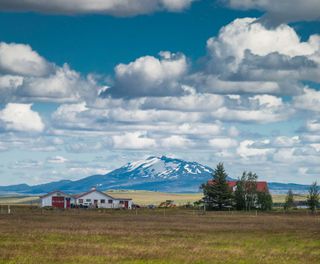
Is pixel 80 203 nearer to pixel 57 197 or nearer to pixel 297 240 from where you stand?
pixel 57 197

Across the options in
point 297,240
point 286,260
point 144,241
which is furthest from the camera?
point 297,240

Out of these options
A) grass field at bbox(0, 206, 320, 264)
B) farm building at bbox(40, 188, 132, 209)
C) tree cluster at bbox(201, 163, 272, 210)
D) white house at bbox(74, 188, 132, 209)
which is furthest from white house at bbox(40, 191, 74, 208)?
grass field at bbox(0, 206, 320, 264)

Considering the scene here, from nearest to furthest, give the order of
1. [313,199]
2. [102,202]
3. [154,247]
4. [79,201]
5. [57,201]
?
1. [154,247]
2. [313,199]
3. [57,201]
4. [79,201]
5. [102,202]

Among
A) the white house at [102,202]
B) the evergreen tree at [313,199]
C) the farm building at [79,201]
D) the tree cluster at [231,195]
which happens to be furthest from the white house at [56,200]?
the evergreen tree at [313,199]

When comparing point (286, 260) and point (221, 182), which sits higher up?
point (221, 182)

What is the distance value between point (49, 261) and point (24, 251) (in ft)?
15.7

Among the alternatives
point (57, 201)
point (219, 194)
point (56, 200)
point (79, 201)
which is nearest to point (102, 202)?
point (79, 201)

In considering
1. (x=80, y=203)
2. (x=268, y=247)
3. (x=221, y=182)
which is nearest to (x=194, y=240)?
(x=268, y=247)

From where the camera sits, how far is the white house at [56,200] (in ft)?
638

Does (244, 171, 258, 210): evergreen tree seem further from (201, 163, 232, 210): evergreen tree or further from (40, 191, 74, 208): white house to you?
(40, 191, 74, 208): white house

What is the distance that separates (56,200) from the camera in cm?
19575

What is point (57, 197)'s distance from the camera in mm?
196500

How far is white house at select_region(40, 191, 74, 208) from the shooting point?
194500 millimetres

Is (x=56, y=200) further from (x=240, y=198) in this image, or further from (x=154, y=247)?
(x=154, y=247)
